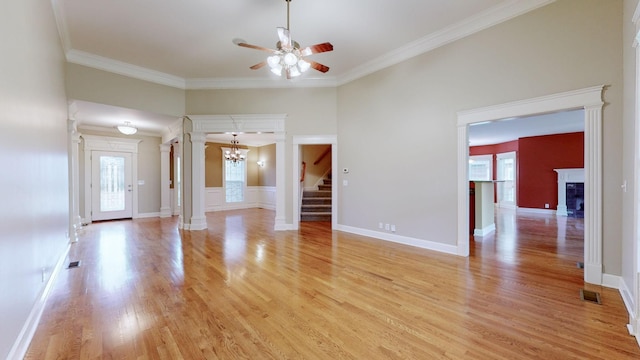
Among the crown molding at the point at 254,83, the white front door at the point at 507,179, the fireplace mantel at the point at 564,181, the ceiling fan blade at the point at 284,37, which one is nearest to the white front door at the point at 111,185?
the crown molding at the point at 254,83

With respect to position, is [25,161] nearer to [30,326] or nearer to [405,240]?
[30,326]

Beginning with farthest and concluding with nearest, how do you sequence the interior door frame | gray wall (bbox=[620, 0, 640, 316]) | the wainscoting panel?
the wainscoting panel, the interior door frame, gray wall (bbox=[620, 0, 640, 316])

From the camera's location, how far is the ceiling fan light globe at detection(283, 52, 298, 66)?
3.17 meters

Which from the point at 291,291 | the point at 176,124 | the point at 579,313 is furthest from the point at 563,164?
the point at 176,124

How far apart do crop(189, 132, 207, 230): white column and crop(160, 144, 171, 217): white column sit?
9.81 ft

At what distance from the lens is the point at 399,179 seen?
187 inches

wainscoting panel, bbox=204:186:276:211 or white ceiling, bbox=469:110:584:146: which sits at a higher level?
white ceiling, bbox=469:110:584:146

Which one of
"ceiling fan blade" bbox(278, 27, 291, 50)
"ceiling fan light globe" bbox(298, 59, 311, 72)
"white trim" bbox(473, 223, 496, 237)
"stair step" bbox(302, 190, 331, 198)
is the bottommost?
"white trim" bbox(473, 223, 496, 237)

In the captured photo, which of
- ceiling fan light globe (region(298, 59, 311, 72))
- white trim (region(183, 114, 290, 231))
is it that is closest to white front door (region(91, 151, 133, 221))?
white trim (region(183, 114, 290, 231))

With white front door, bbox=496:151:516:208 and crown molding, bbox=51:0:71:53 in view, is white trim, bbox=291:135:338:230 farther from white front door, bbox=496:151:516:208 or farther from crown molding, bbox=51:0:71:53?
white front door, bbox=496:151:516:208

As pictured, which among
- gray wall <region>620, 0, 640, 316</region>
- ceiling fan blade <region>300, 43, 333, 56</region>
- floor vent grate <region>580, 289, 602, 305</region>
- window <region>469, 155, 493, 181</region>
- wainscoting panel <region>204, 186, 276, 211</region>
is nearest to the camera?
gray wall <region>620, 0, 640, 316</region>

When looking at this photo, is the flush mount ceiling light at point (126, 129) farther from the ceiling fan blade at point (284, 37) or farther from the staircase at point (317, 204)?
the ceiling fan blade at point (284, 37)

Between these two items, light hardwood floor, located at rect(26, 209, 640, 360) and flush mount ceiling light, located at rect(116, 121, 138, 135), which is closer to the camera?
light hardwood floor, located at rect(26, 209, 640, 360)

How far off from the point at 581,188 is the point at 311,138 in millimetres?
8613
